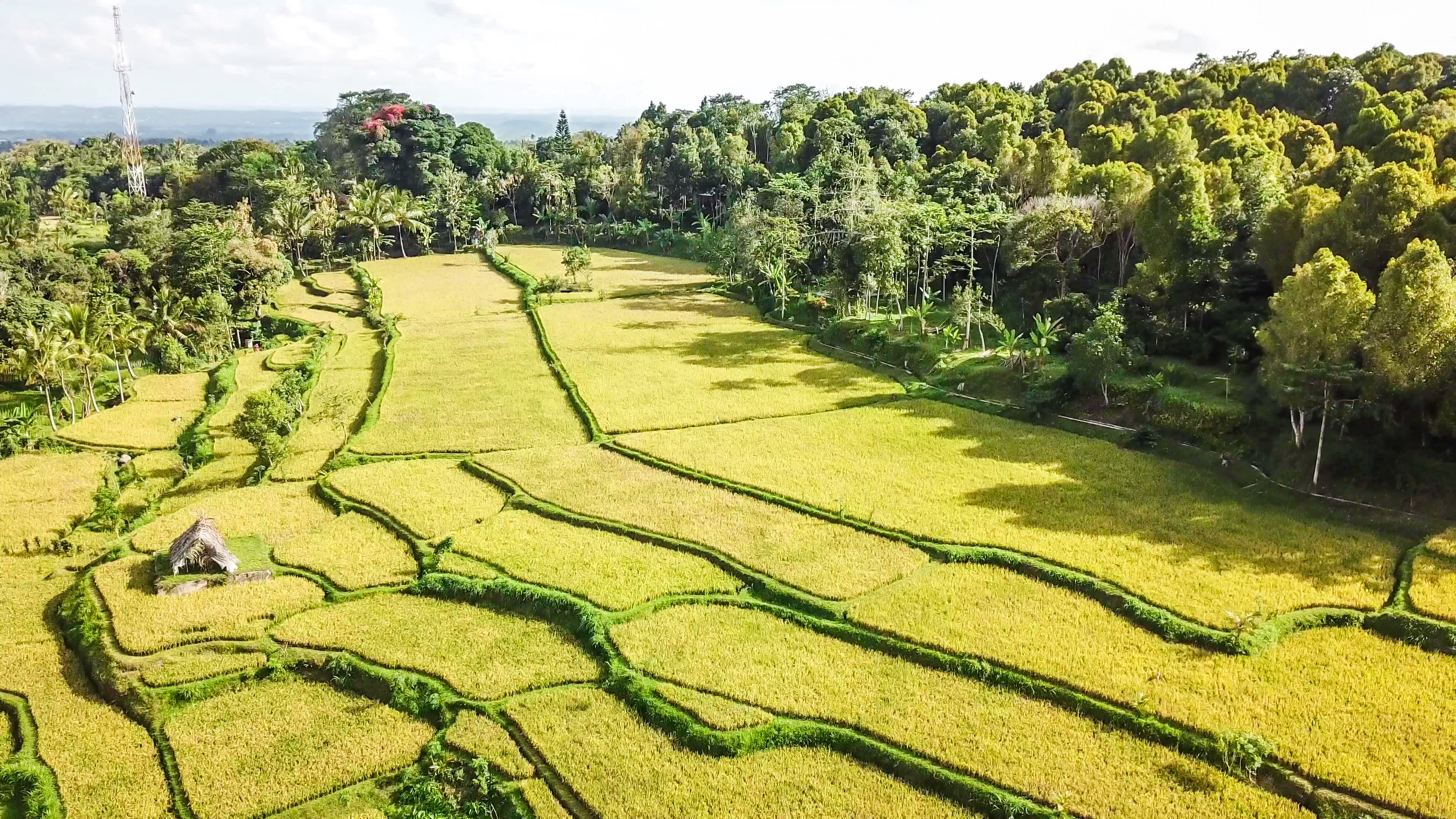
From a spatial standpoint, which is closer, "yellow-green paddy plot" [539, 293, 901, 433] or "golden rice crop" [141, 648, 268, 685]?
"golden rice crop" [141, 648, 268, 685]

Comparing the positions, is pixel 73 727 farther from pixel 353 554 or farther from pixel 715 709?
pixel 715 709

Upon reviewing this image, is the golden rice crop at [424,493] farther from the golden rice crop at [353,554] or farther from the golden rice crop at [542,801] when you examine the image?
Answer: the golden rice crop at [542,801]

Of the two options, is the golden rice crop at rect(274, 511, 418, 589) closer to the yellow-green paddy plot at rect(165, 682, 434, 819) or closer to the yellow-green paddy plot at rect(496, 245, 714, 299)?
the yellow-green paddy plot at rect(165, 682, 434, 819)

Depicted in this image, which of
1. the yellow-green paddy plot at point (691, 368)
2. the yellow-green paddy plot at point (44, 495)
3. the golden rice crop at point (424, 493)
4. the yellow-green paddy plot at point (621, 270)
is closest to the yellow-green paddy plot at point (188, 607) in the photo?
the golden rice crop at point (424, 493)

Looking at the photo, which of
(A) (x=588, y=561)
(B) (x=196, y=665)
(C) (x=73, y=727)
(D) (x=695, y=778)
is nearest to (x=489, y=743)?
(D) (x=695, y=778)

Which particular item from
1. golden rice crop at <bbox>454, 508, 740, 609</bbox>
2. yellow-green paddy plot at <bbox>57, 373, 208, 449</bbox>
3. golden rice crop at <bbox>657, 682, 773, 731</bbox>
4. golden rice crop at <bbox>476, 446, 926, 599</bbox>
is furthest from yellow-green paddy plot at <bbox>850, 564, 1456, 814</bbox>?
yellow-green paddy plot at <bbox>57, 373, 208, 449</bbox>

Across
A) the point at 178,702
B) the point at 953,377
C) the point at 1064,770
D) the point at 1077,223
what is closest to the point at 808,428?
the point at 953,377
